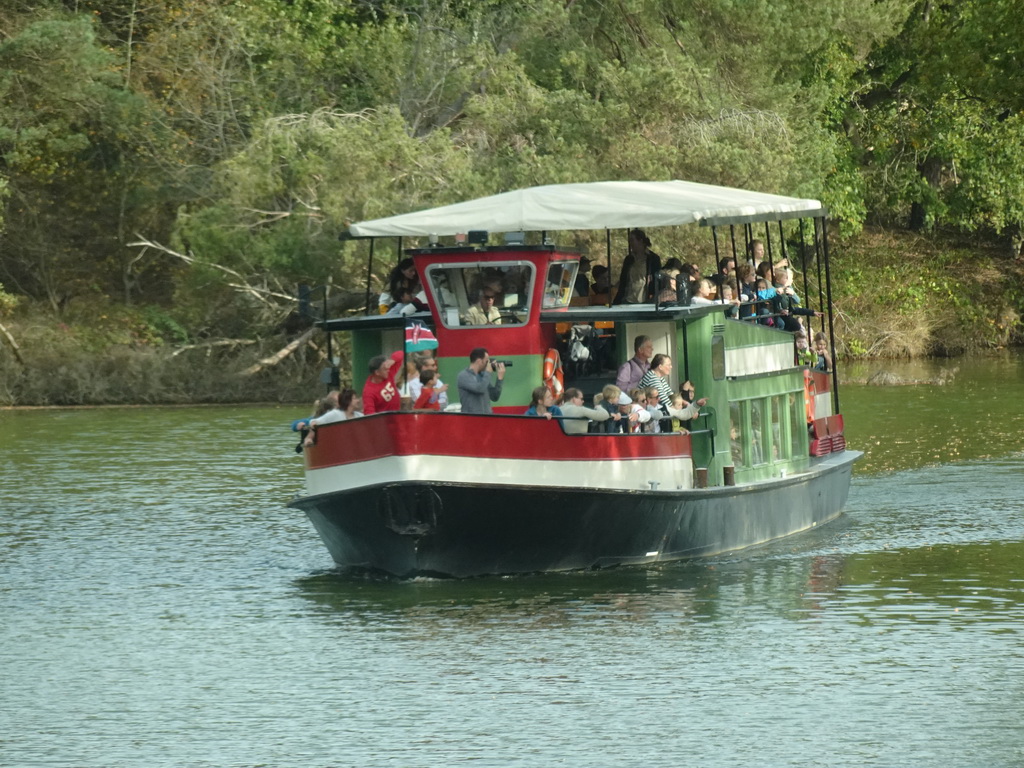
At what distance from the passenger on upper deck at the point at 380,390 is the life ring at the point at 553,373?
1.57 meters

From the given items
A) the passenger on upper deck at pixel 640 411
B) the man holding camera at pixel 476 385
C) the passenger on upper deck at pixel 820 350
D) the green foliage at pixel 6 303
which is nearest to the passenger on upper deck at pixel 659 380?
the passenger on upper deck at pixel 640 411

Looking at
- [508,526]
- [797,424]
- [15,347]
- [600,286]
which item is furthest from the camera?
[15,347]

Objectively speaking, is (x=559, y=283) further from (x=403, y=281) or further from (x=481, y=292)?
(x=403, y=281)

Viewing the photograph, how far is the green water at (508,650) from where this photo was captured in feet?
38.4

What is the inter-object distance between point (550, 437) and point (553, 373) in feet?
5.12

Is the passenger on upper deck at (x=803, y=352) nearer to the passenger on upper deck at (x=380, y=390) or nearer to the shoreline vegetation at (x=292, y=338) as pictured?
the passenger on upper deck at (x=380, y=390)

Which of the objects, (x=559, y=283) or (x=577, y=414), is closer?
(x=577, y=414)

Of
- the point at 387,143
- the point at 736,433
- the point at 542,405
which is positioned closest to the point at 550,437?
the point at 542,405

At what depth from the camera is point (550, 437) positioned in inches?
655

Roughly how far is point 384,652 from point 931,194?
35.6 m

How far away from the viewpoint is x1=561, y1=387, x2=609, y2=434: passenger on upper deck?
1681cm

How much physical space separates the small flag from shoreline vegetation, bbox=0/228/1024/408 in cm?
1973

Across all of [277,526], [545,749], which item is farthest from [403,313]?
[545,749]

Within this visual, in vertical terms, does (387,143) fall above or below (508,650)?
above
